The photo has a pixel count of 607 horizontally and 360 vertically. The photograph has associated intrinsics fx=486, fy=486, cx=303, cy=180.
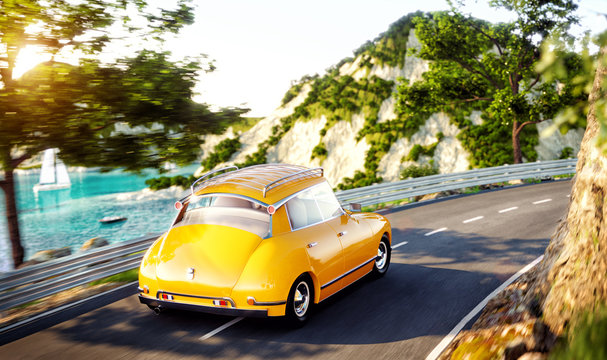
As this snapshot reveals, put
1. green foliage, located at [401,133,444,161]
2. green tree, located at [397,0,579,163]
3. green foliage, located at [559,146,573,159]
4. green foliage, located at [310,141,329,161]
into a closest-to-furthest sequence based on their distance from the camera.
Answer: green tree, located at [397,0,579,163], green foliage, located at [559,146,573,159], green foliage, located at [401,133,444,161], green foliage, located at [310,141,329,161]

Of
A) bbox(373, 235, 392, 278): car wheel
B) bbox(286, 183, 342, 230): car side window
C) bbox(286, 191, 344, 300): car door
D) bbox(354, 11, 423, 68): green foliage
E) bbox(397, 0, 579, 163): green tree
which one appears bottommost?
bbox(373, 235, 392, 278): car wheel

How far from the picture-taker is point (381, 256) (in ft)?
27.1

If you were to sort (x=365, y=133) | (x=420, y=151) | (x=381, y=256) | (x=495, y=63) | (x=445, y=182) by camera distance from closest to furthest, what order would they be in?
1. (x=381, y=256)
2. (x=445, y=182)
3. (x=495, y=63)
4. (x=420, y=151)
5. (x=365, y=133)

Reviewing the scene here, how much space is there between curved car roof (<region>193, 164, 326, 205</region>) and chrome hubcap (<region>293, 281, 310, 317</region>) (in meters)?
1.13

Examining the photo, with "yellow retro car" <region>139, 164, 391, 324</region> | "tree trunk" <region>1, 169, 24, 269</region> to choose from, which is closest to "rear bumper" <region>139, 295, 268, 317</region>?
"yellow retro car" <region>139, 164, 391, 324</region>

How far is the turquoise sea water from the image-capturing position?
33997mm

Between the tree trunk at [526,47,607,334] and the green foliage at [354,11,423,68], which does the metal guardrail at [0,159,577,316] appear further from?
the green foliage at [354,11,423,68]

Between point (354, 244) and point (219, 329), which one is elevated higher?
point (354, 244)

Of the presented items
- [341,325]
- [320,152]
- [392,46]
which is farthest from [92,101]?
[392,46]

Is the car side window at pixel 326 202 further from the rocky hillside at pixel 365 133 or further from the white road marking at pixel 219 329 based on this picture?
the rocky hillside at pixel 365 133

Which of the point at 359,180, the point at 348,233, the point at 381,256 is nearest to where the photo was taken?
the point at 348,233

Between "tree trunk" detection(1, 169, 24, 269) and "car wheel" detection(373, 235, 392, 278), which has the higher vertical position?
"tree trunk" detection(1, 169, 24, 269)

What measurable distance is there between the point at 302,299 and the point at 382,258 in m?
2.55

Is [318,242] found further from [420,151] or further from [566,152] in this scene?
[420,151]
